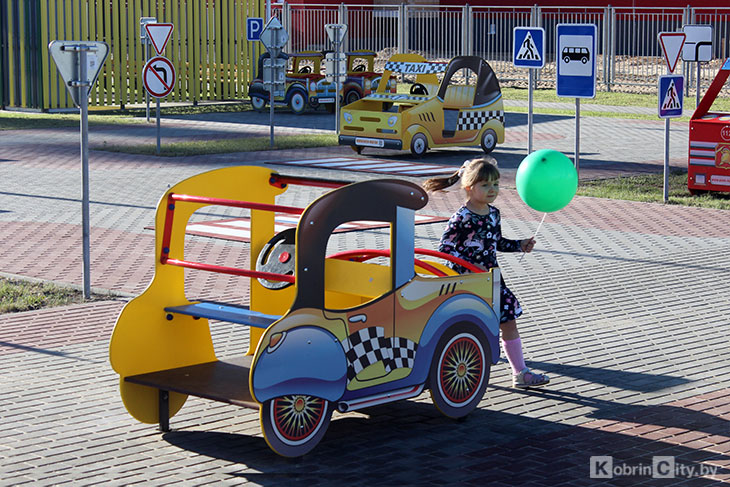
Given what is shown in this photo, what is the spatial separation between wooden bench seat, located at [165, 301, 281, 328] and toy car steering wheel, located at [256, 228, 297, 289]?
0.89ft

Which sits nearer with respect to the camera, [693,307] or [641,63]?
[693,307]

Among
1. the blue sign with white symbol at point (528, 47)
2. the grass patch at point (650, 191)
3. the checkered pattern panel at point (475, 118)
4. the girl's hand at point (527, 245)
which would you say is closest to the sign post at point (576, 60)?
the grass patch at point (650, 191)

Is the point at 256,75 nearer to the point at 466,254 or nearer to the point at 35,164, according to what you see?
the point at 35,164

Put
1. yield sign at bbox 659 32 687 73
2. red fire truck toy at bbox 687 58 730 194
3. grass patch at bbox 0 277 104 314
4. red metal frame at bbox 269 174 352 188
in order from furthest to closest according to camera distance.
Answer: yield sign at bbox 659 32 687 73 → red fire truck toy at bbox 687 58 730 194 → grass patch at bbox 0 277 104 314 → red metal frame at bbox 269 174 352 188

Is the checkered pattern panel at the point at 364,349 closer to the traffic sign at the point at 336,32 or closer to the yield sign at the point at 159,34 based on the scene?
the yield sign at the point at 159,34

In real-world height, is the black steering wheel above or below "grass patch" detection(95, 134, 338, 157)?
above

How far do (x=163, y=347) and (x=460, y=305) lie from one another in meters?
1.66

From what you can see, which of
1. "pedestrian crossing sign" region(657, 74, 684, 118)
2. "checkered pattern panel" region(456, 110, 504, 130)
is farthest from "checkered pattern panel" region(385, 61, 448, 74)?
"pedestrian crossing sign" region(657, 74, 684, 118)

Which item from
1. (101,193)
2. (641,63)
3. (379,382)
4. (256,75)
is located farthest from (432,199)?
(641,63)

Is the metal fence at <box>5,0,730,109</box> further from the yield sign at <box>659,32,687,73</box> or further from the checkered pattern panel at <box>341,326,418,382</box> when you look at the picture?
the checkered pattern panel at <box>341,326,418,382</box>

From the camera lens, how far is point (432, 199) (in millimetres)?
15711

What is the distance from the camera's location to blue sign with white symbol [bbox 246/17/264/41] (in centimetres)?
3098

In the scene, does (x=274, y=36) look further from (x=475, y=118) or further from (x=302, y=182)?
(x=302, y=182)

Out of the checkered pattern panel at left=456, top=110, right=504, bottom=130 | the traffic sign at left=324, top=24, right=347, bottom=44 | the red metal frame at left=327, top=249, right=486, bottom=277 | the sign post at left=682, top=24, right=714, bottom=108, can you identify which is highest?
the traffic sign at left=324, top=24, right=347, bottom=44
